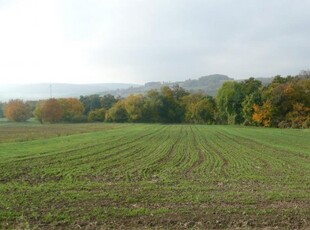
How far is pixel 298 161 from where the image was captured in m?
23.6

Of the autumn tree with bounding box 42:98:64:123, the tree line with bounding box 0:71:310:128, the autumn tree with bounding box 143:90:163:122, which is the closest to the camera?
the tree line with bounding box 0:71:310:128

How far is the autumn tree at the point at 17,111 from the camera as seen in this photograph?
12975 centimetres

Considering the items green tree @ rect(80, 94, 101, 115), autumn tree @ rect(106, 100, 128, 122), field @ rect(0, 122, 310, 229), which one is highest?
green tree @ rect(80, 94, 101, 115)

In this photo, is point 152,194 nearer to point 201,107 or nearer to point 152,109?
point 201,107

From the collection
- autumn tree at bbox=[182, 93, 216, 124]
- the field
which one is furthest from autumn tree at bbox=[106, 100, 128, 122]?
the field

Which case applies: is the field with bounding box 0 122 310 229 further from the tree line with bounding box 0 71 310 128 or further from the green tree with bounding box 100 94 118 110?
the green tree with bounding box 100 94 118 110

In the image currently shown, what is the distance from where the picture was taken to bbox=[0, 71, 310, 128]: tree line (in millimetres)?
86000

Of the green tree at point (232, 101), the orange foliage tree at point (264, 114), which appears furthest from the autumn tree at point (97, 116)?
the orange foliage tree at point (264, 114)

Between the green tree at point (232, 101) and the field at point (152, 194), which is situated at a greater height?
the green tree at point (232, 101)

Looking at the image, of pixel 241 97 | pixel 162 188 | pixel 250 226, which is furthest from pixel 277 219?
pixel 241 97

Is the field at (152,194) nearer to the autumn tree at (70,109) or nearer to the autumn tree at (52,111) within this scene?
the autumn tree at (52,111)

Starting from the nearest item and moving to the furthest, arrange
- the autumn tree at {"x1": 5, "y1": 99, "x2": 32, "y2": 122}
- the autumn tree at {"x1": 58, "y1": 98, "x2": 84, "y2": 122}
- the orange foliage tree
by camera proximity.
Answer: the orange foliage tree
the autumn tree at {"x1": 58, "y1": 98, "x2": 84, "y2": 122}
the autumn tree at {"x1": 5, "y1": 99, "x2": 32, "y2": 122}

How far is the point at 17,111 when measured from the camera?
13075 centimetres

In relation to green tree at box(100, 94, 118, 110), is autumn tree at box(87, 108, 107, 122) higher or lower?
lower
